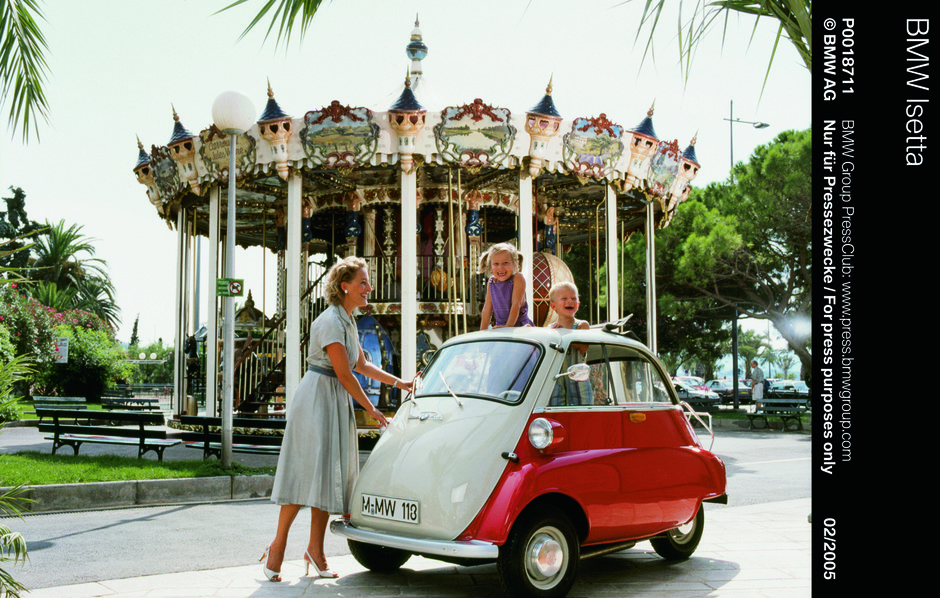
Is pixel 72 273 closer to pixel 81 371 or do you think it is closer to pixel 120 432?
pixel 81 371

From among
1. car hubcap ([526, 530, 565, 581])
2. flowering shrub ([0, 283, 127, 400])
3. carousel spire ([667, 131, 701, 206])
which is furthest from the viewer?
flowering shrub ([0, 283, 127, 400])

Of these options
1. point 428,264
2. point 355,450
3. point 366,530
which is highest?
point 428,264

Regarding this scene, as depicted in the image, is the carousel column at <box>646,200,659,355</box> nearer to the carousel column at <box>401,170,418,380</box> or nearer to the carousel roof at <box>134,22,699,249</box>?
the carousel roof at <box>134,22,699,249</box>

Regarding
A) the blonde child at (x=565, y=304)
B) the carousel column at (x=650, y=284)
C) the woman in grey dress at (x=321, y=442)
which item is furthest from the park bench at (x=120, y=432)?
the carousel column at (x=650, y=284)

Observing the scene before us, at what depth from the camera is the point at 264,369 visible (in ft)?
65.7

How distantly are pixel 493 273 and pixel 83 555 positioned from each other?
3896 millimetres

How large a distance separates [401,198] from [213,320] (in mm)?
4876

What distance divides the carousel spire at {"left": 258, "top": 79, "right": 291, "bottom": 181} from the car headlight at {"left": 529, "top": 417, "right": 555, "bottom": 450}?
12.5 m

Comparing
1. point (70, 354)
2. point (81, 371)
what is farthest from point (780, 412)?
point (81, 371)

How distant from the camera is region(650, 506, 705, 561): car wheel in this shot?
241 inches

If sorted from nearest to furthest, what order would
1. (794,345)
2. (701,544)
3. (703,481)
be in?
(703,481)
(701,544)
(794,345)

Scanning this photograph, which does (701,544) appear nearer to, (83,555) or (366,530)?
(366,530)

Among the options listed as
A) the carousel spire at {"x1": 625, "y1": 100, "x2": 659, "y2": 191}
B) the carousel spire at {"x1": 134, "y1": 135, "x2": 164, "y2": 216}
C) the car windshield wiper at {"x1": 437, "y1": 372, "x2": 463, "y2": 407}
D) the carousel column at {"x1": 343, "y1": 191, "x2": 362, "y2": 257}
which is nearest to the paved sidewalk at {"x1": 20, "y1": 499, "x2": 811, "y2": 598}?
the car windshield wiper at {"x1": 437, "y1": 372, "x2": 463, "y2": 407}
